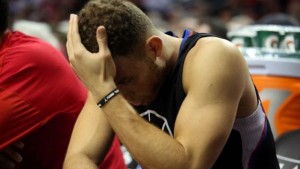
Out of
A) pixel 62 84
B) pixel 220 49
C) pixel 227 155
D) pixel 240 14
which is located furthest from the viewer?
pixel 240 14

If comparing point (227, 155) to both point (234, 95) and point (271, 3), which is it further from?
Answer: point (271, 3)

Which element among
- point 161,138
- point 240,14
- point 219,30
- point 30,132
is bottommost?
point 240,14

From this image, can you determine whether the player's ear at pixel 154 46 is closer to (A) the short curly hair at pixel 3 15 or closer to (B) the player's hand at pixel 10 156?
(B) the player's hand at pixel 10 156

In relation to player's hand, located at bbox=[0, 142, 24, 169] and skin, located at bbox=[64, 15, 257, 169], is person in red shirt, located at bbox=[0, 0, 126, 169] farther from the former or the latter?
skin, located at bbox=[64, 15, 257, 169]

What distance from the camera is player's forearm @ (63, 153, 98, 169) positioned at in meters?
2.35

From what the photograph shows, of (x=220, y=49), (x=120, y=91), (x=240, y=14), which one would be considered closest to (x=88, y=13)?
(x=120, y=91)

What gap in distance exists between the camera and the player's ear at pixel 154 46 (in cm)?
213

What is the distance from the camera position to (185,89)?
216cm

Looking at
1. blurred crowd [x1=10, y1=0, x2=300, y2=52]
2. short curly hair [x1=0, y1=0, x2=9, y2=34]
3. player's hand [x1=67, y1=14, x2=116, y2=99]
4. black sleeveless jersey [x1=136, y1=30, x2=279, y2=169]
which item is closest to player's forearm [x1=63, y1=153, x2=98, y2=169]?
black sleeveless jersey [x1=136, y1=30, x2=279, y2=169]

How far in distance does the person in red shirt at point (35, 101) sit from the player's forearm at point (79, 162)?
0.27m

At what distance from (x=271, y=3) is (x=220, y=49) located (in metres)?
7.78

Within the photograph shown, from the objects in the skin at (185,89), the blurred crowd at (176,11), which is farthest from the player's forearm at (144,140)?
the blurred crowd at (176,11)

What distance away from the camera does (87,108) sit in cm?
252

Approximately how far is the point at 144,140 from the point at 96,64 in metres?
0.27
